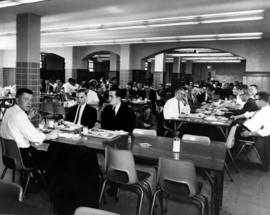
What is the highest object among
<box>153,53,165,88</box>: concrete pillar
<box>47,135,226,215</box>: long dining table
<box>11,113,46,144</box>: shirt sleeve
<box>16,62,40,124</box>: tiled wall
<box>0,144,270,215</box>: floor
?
<box>153,53,165,88</box>: concrete pillar

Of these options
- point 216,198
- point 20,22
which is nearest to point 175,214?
point 216,198

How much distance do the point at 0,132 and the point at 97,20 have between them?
159 inches

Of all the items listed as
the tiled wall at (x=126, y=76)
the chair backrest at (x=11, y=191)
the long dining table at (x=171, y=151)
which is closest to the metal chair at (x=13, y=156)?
the long dining table at (x=171, y=151)

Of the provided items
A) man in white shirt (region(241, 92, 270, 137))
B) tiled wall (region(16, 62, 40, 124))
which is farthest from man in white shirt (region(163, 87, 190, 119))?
tiled wall (region(16, 62, 40, 124))

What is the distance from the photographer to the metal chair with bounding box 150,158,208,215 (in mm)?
2211

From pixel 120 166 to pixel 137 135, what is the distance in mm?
857

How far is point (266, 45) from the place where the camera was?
8.86 m

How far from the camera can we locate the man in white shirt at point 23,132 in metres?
2.78

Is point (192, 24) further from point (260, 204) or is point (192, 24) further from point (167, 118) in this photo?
point (260, 204)

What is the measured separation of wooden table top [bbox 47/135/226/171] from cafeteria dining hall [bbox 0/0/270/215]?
0.03 ft

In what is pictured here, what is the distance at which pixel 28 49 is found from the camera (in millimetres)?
6105

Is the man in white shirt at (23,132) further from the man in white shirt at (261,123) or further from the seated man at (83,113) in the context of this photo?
the man in white shirt at (261,123)

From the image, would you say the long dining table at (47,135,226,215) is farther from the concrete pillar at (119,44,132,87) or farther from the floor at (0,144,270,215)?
the concrete pillar at (119,44,132,87)

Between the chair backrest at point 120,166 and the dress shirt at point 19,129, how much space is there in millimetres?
796
